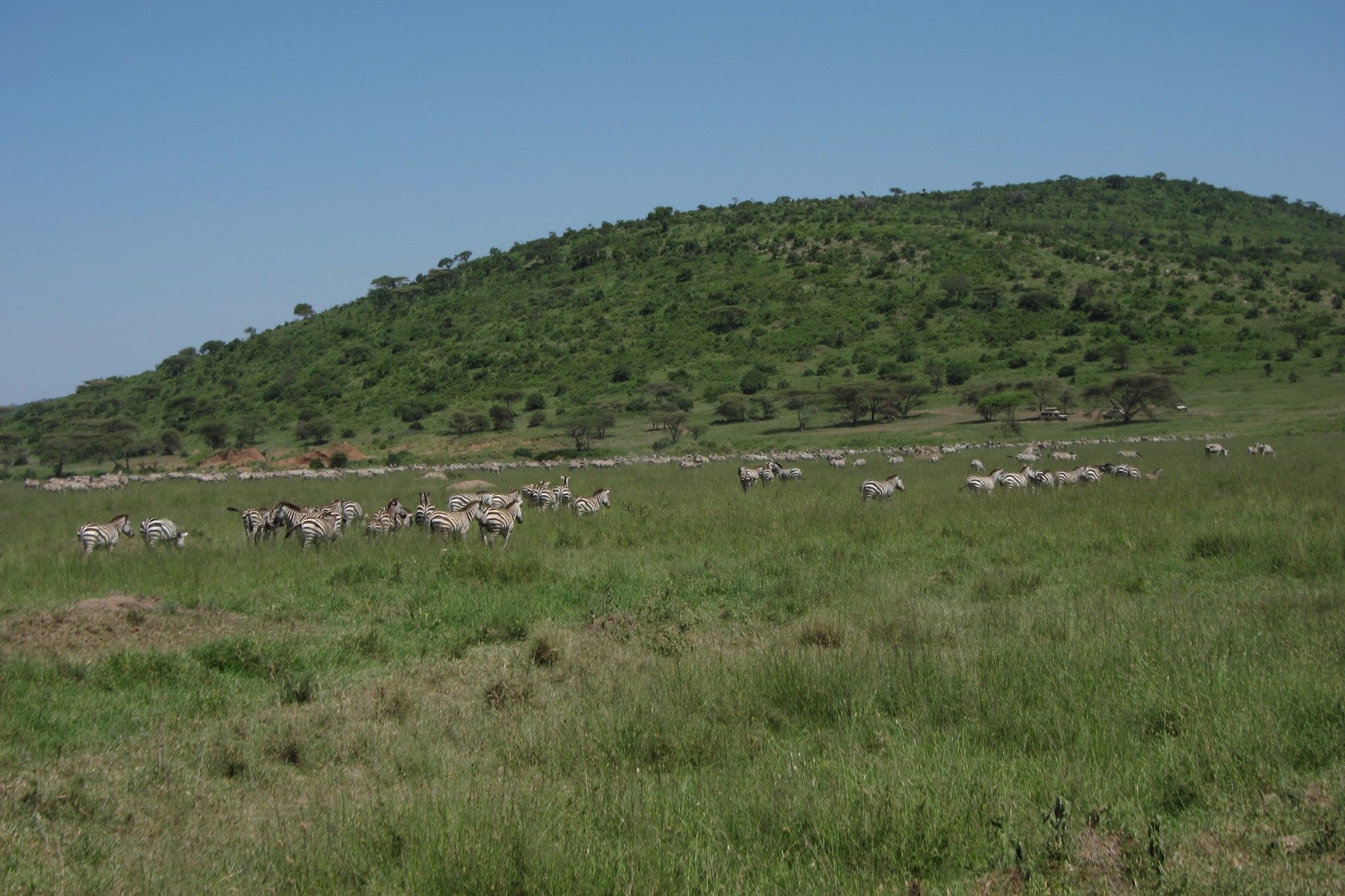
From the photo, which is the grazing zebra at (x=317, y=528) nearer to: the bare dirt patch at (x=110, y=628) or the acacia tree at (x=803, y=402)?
the bare dirt patch at (x=110, y=628)

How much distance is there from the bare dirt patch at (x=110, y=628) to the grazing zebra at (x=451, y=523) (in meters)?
5.85

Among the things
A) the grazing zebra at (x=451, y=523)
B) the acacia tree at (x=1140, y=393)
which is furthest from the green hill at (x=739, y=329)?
the grazing zebra at (x=451, y=523)

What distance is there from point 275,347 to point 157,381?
539 inches

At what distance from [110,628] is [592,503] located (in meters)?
11.8

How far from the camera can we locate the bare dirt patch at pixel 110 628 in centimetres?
812

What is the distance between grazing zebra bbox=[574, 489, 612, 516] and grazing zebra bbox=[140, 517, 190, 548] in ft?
24.6

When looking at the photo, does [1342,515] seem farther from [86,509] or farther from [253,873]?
[86,509]

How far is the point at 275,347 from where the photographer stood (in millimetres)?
93562

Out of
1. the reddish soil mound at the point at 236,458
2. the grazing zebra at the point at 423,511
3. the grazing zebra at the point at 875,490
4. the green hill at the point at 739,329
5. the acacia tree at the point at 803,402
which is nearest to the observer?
the grazing zebra at the point at 423,511

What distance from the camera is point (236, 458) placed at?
Answer: 53875 mm

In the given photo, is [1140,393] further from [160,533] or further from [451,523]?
[160,533]

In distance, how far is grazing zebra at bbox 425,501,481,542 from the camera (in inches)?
624

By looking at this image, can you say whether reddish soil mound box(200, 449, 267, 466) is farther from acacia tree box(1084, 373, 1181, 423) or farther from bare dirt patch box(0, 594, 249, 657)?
acacia tree box(1084, 373, 1181, 423)

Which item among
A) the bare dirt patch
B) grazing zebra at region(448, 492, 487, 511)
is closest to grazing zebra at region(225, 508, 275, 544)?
grazing zebra at region(448, 492, 487, 511)
